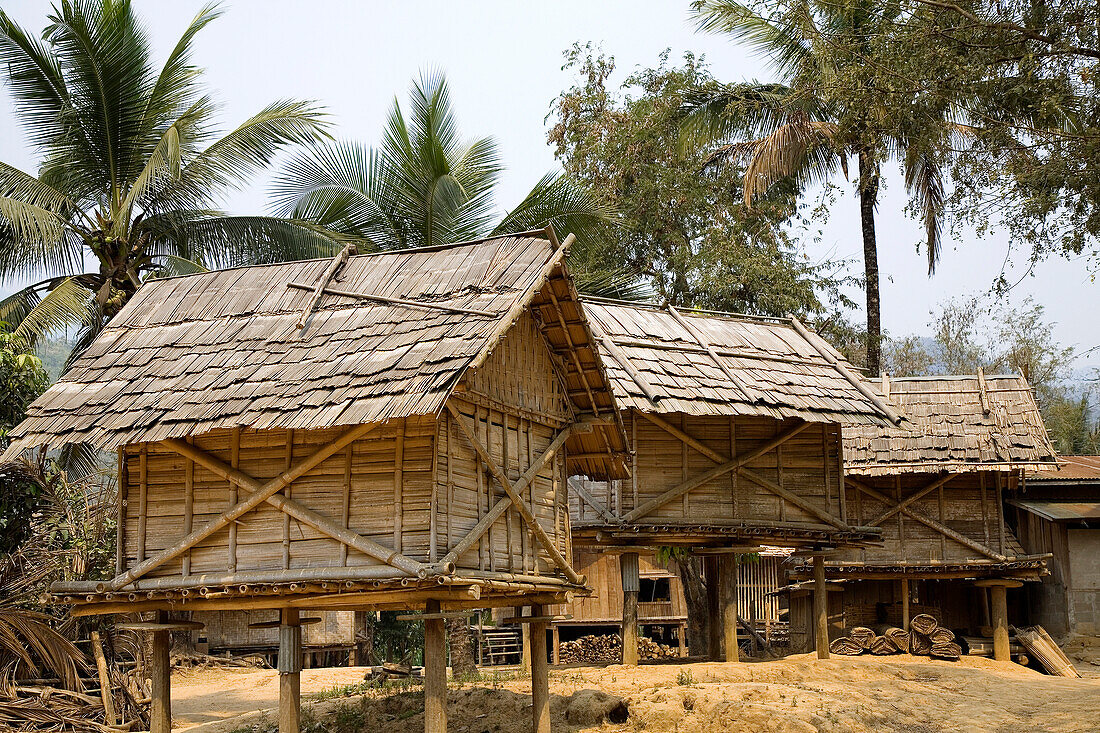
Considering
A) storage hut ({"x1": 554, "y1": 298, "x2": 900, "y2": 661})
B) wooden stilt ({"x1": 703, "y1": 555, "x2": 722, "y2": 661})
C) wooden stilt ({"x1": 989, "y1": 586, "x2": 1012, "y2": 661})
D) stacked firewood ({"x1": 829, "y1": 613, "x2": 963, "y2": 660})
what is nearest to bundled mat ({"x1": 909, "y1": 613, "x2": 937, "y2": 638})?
stacked firewood ({"x1": 829, "y1": 613, "x2": 963, "y2": 660})

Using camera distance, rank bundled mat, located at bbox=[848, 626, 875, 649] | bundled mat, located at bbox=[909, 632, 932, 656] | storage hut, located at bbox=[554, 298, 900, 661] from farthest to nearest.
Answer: bundled mat, located at bbox=[848, 626, 875, 649] < bundled mat, located at bbox=[909, 632, 932, 656] < storage hut, located at bbox=[554, 298, 900, 661]

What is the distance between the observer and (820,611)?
1928 cm

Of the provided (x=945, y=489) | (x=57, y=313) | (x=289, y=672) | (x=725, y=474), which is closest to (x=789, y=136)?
(x=945, y=489)

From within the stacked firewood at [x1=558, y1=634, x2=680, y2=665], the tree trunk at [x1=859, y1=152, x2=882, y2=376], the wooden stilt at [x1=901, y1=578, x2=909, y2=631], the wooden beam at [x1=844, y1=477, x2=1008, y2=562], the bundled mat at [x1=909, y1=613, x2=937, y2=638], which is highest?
the tree trunk at [x1=859, y1=152, x2=882, y2=376]

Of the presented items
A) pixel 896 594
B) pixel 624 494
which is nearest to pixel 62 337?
pixel 624 494

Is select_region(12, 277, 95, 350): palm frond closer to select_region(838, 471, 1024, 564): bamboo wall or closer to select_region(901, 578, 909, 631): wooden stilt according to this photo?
select_region(838, 471, 1024, 564): bamboo wall

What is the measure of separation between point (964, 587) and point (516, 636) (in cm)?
1038

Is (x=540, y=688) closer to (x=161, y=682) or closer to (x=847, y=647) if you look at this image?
(x=161, y=682)

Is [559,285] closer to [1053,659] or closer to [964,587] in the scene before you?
[1053,659]

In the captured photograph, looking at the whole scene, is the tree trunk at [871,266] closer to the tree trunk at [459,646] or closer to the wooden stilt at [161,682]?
the tree trunk at [459,646]

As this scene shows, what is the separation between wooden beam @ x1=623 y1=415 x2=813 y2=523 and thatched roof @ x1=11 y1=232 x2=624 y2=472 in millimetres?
3417

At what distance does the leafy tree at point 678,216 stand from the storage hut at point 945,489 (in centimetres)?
485

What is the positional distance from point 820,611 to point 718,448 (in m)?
3.71

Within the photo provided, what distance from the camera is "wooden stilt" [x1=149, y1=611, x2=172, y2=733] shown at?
41.0ft
